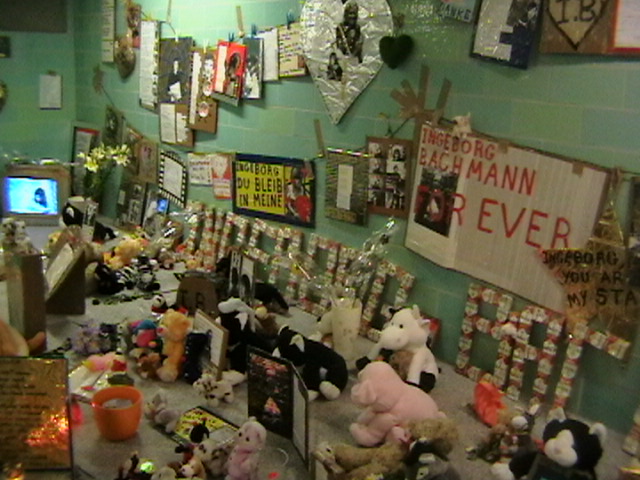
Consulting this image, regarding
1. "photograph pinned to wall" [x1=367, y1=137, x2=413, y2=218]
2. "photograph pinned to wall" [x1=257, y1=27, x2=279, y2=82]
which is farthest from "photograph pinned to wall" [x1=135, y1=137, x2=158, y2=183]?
"photograph pinned to wall" [x1=367, y1=137, x2=413, y2=218]

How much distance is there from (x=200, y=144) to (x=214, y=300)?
92cm

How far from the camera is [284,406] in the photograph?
172 cm

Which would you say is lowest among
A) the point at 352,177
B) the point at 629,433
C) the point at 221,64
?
the point at 629,433

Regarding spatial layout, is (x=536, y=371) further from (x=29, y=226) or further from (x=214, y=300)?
(x=29, y=226)

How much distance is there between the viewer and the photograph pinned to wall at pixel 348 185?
2373mm

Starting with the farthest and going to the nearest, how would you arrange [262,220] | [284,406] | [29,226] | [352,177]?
[29,226] < [262,220] < [352,177] < [284,406]

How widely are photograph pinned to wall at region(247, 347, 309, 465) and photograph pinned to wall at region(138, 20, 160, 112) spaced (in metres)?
1.94

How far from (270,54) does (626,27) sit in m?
1.38

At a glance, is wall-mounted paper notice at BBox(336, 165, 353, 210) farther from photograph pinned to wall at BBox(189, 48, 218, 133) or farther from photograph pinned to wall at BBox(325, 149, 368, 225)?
photograph pinned to wall at BBox(189, 48, 218, 133)

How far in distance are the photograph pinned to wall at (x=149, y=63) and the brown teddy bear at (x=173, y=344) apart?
157 centimetres

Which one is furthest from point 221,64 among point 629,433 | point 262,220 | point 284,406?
point 629,433

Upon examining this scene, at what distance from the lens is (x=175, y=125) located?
126 inches

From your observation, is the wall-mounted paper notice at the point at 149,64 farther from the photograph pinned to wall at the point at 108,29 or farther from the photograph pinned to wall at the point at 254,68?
the photograph pinned to wall at the point at 254,68

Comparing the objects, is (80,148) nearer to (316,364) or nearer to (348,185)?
(348,185)
